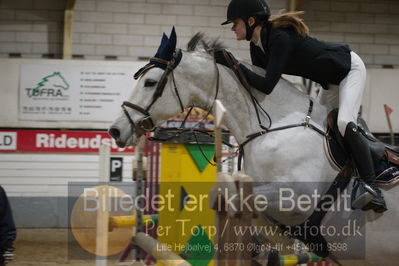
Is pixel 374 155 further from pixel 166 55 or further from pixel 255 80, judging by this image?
pixel 166 55

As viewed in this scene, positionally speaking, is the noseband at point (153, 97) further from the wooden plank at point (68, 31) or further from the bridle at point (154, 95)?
the wooden plank at point (68, 31)

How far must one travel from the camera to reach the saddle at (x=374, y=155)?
8.70 ft

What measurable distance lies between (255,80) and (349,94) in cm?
46

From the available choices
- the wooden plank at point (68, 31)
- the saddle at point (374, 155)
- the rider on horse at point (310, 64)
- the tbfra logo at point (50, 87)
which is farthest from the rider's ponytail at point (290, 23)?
Result: the wooden plank at point (68, 31)

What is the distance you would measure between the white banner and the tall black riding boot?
205 inches

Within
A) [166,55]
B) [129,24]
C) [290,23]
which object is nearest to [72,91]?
[129,24]

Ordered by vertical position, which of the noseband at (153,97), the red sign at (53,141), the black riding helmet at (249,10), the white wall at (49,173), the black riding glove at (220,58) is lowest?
the white wall at (49,173)

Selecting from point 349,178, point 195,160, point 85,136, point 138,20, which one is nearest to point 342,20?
point 138,20

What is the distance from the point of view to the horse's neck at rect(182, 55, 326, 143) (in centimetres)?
274

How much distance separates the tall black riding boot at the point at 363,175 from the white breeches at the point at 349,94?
5cm

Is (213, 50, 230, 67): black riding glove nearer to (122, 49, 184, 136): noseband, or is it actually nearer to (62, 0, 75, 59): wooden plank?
(122, 49, 184, 136): noseband

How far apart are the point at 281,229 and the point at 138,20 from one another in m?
5.72

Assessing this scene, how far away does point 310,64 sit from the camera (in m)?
2.66

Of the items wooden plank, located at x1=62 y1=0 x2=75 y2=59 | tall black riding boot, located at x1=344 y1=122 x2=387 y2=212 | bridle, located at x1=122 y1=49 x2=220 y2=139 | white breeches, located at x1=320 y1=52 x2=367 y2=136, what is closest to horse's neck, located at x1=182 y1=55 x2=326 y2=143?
bridle, located at x1=122 y1=49 x2=220 y2=139
